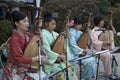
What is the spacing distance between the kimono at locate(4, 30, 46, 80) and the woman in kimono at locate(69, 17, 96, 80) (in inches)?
59.3

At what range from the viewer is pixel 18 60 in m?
4.28

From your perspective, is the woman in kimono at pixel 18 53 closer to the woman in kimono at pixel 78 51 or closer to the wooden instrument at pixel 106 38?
the woman in kimono at pixel 78 51

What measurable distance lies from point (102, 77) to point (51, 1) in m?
8.96

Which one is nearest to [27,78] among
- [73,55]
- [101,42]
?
[73,55]

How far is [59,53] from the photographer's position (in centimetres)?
502

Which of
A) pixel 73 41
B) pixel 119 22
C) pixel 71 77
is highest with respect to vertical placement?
pixel 73 41

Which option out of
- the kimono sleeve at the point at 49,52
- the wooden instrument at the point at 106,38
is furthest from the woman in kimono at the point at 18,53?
the wooden instrument at the point at 106,38

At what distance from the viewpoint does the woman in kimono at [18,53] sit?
14.0 ft

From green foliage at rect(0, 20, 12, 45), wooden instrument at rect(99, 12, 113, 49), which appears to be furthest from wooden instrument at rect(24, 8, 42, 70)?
green foliage at rect(0, 20, 12, 45)

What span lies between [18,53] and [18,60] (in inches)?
3.8

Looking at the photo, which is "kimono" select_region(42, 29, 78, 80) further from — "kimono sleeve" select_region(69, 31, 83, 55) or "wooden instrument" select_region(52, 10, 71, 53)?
"kimono sleeve" select_region(69, 31, 83, 55)

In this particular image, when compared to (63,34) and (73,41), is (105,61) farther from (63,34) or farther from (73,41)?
(63,34)

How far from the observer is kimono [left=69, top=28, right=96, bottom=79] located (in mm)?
5887

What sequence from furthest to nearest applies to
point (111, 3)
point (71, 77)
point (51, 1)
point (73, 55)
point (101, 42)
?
point (111, 3) < point (51, 1) < point (101, 42) < point (73, 55) < point (71, 77)
